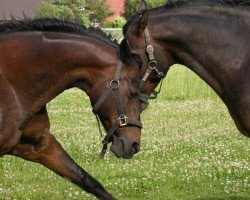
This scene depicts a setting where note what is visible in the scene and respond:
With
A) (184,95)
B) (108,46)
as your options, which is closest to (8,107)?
(108,46)

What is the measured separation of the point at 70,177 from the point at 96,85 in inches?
47.3

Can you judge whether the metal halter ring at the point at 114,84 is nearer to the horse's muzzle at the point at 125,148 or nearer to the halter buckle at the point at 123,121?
the halter buckle at the point at 123,121

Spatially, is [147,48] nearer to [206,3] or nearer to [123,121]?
[206,3]

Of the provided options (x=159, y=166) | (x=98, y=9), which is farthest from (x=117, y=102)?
(x=98, y=9)

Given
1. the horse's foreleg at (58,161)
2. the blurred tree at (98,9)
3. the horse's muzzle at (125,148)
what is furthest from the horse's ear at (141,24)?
the blurred tree at (98,9)

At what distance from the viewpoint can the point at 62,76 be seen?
542 cm

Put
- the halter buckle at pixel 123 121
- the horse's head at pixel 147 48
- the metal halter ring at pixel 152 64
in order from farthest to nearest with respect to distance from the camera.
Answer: the metal halter ring at pixel 152 64 → the horse's head at pixel 147 48 → the halter buckle at pixel 123 121

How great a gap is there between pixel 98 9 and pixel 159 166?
43.3 m

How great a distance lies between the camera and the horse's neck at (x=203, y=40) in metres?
5.85

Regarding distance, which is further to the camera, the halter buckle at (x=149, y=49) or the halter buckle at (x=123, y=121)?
the halter buckle at (x=149, y=49)

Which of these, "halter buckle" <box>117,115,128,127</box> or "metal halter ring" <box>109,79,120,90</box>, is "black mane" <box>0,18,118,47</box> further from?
"halter buckle" <box>117,115,128,127</box>

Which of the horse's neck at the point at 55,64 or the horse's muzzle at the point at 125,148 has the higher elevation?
the horse's neck at the point at 55,64

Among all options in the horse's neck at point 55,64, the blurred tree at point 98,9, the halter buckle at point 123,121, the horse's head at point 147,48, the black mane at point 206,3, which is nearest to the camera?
the halter buckle at point 123,121

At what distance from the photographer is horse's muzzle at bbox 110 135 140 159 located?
5.10 meters
